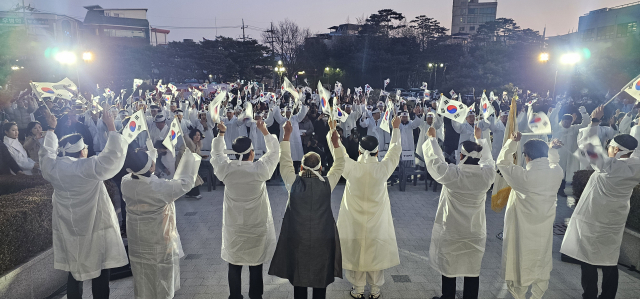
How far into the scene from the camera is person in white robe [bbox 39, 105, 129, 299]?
13.0ft

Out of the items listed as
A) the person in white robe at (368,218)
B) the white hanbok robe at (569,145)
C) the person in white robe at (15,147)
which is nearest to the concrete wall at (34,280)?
the person in white robe at (15,147)

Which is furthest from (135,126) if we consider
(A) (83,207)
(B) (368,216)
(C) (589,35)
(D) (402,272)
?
(C) (589,35)

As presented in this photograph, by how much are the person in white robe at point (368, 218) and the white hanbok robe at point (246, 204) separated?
0.89m

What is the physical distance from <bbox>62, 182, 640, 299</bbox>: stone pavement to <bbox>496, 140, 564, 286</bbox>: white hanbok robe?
67cm

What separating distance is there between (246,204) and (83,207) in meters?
1.63

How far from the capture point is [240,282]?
454cm

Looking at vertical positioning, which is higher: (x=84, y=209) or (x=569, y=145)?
(x=569, y=145)

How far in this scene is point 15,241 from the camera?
461 cm

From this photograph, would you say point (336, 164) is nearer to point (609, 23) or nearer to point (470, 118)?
point (470, 118)

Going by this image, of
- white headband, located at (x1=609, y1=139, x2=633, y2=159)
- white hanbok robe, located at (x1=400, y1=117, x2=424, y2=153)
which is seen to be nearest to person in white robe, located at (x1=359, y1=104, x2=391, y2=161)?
white hanbok robe, located at (x1=400, y1=117, x2=424, y2=153)

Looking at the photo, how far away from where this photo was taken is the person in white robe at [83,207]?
396 centimetres

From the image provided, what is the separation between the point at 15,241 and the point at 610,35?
45.7 m

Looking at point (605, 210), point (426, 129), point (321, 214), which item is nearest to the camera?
point (321, 214)

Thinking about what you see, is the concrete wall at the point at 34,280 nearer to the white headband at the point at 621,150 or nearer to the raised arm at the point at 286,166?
the raised arm at the point at 286,166
